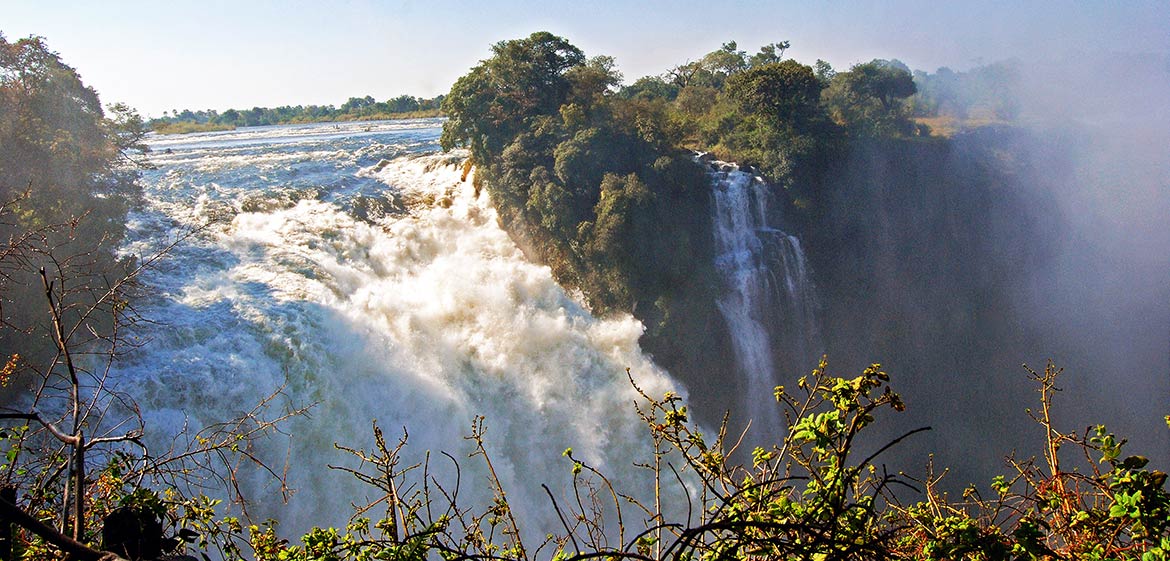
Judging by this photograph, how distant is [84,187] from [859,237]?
21.0 metres

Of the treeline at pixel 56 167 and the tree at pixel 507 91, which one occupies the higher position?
the tree at pixel 507 91

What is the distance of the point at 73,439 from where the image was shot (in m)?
2.42

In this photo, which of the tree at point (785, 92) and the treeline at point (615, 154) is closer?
the treeline at point (615, 154)

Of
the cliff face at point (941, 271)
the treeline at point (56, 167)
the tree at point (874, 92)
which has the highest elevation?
the tree at point (874, 92)

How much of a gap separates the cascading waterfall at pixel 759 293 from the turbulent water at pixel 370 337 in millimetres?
2792

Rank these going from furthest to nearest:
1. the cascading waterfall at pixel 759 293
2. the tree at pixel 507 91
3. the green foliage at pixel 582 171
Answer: the tree at pixel 507 91 → the cascading waterfall at pixel 759 293 → the green foliage at pixel 582 171

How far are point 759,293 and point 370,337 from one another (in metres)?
10.5

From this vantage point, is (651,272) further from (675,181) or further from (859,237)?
(859,237)

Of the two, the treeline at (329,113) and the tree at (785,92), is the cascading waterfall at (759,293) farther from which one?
the treeline at (329,113)

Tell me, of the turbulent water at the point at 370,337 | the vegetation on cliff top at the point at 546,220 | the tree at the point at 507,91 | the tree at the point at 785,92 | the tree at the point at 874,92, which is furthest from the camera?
the tree at the point at 874,92

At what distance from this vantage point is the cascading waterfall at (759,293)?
18547mm

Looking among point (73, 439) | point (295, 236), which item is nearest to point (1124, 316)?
point (295, 236)

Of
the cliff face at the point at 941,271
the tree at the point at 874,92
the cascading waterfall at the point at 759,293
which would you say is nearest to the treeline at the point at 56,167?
the cascading waterfall at the point at 759,293

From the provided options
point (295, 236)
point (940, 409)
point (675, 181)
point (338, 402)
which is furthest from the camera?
point (940, 409)
